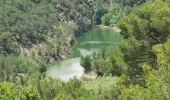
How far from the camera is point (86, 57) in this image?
70.2 meters

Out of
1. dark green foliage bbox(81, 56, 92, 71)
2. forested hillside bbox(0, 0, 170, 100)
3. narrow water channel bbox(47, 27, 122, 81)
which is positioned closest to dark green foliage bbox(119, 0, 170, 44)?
forested hillside bbox(0, 0, 170, 100)

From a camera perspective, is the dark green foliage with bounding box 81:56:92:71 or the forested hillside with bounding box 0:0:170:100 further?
the dark green foliage with bounding box 81:56:92:71

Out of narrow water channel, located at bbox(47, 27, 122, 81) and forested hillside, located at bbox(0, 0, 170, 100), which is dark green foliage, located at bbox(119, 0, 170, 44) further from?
narrow water channel, located at bbox(47, 27, 122, 81)

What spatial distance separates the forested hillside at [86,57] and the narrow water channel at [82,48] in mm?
1713

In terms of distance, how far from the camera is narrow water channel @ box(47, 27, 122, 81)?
7275 cm

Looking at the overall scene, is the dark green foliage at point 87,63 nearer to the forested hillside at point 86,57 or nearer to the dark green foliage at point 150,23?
the forested hillside at point 86,57

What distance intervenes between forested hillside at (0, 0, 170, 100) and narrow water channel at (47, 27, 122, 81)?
1713 mm

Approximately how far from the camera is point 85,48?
91.4 metres

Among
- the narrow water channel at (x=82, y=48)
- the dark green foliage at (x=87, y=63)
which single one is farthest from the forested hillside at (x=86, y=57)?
the narrow water channel at (x=82, y=48)

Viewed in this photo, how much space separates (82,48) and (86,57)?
2148cm

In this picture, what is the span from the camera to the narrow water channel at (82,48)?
72.8 meters

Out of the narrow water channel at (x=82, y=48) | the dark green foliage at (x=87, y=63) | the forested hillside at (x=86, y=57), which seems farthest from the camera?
the narrow water channel at (x=82, y=48)

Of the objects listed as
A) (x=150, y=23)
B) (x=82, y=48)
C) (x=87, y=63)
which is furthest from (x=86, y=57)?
(x=150, y=23)

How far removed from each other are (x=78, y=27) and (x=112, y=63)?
83.6m
